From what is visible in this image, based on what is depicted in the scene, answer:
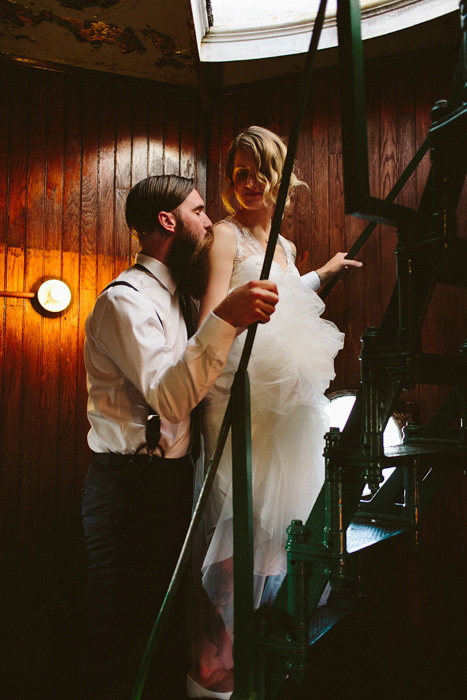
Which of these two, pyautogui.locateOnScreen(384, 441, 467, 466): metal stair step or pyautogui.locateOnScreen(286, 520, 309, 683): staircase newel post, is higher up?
pyautogui.locateOnScreen(384, 441, 467, 466): metal stair step

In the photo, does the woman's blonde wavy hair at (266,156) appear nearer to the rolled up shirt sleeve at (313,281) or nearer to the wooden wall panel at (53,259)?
the rolled up shirt sleeve at (313,281)

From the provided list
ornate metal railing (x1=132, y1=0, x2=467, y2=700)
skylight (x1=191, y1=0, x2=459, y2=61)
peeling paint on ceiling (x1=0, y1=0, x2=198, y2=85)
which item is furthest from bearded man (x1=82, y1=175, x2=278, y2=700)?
skylight (x1=191, y1=0, x2=459, y2=61)

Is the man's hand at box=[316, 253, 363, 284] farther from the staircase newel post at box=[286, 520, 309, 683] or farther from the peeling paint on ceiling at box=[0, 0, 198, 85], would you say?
the staircase newel post at box=[286, 520, 309, 683]

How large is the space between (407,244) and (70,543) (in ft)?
8.23

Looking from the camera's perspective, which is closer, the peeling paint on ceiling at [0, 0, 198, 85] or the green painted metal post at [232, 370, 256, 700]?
the green painted metal post at [232, 370, 256, 700]

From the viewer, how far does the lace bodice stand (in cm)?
200

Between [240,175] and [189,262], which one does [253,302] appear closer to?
[189,262]

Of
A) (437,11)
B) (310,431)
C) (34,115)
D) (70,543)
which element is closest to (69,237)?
(34,115)

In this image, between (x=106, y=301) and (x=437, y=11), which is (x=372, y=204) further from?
(x=437, y=11)

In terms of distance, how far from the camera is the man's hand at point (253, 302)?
4.66ft

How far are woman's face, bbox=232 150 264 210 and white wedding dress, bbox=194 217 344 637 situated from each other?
1.96ft

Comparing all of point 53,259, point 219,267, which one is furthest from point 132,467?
point 53,259

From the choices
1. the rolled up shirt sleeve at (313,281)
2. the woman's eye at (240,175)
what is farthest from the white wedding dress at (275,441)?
the rolled up shirt sleeve at (313,281)

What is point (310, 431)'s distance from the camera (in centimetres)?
178
